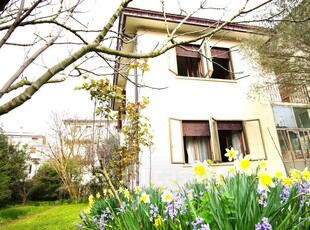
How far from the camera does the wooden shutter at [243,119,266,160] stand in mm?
7854

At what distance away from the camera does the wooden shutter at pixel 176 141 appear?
688 cm

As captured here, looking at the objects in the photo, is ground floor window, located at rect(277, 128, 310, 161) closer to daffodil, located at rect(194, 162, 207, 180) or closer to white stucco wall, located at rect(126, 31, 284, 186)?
white stucco wall, located at rect(126, 31, 284, 186)

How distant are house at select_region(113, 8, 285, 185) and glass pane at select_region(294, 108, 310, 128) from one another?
1660 mm

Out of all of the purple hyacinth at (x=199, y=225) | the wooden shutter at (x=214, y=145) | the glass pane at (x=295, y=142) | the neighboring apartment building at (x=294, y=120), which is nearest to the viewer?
the purple hyacinth at (x=199, y=225)

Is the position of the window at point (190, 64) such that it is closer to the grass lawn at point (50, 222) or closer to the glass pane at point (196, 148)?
the glass pane at point (196, 148)

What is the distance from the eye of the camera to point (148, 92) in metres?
7.63

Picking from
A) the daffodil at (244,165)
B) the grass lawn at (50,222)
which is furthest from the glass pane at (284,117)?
the daffodil at (244,165)

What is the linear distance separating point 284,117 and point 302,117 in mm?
1091

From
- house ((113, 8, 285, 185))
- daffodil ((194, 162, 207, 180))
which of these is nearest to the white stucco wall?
house ((113, 8, 285, 185))

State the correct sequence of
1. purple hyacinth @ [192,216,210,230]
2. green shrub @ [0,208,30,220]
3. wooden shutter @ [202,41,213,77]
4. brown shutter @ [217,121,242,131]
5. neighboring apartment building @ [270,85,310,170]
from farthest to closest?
green shrub @ [0,208,30,220], neighboring apartment building @ [270,85,310,170], brown shutter @ [217,121,242,131], wooden shutter @ [202,41,213,77], purple hyacinth @ [192,216,210,230]

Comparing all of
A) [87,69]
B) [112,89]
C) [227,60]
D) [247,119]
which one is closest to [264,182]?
[87,69]

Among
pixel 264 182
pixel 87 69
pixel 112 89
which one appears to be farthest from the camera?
pixel 112 89

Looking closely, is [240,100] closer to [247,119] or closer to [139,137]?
[247,119]

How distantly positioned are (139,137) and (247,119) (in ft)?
14.7
